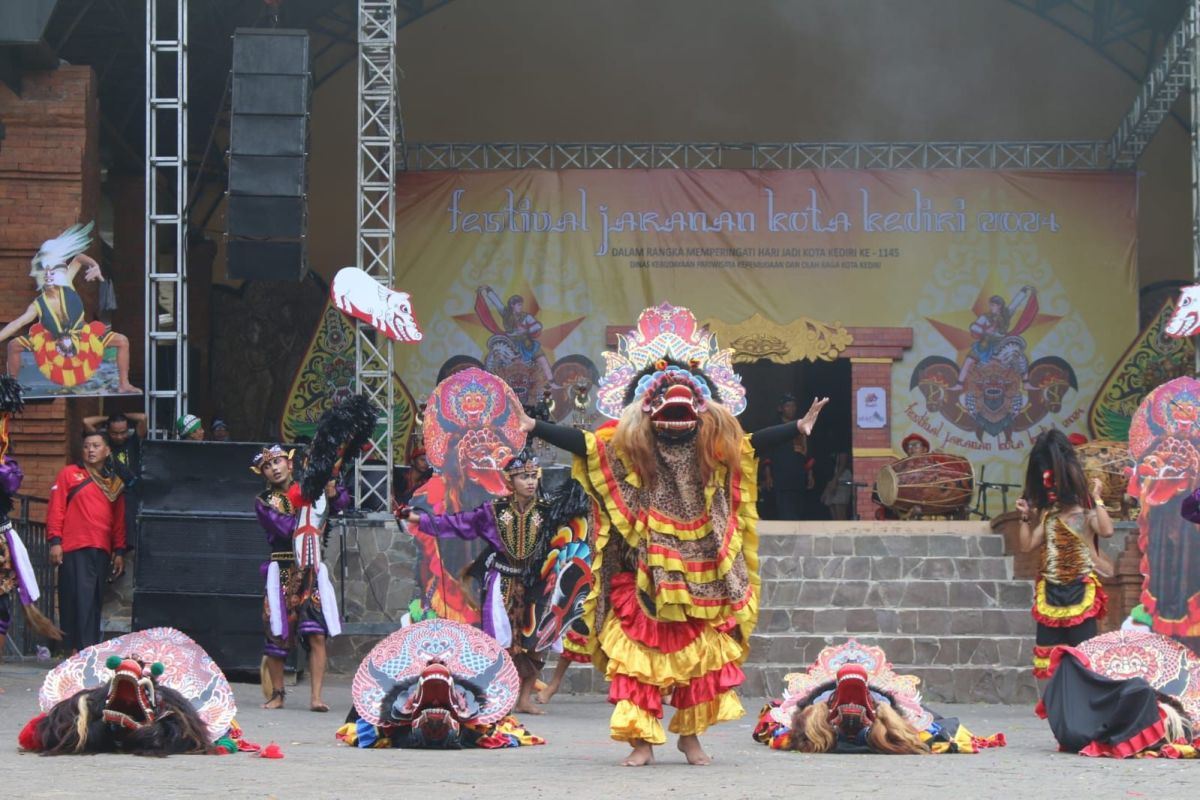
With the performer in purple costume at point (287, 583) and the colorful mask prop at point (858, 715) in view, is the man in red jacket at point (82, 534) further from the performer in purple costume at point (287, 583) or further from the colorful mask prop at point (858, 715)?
the colorful mask prop at point (858, 715)

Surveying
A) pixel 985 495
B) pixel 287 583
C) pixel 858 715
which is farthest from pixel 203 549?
pixel 985 495

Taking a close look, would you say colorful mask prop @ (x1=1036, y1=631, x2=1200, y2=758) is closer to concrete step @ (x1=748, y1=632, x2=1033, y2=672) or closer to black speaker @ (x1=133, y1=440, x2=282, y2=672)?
concrete step @ (x1=748, y1=632, x2=1033, y2=672)

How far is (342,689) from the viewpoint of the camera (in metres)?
12.6

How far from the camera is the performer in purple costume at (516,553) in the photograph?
35.9 feet

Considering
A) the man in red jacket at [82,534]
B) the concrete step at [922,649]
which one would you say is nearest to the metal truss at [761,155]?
the concrete step at [922,649]

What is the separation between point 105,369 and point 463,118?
710 centimetres

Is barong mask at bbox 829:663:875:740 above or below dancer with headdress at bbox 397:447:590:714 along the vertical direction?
below

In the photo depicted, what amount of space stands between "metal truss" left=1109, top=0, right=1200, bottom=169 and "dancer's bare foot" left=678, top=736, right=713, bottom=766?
11372 millimetres

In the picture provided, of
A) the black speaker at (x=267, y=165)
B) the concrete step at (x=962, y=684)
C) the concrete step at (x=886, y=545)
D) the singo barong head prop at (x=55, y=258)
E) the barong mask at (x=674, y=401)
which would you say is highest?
the black speaker at (x=267, y=165)

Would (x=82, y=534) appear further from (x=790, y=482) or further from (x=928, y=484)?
(x=928, y=484)

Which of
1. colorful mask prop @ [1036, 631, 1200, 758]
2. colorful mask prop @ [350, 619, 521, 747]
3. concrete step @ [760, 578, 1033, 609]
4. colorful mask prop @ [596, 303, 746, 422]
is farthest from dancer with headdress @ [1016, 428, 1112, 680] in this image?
concrete step @ [760, 578, 1033, 609]

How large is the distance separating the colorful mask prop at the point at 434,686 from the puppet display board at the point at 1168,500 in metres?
5.20

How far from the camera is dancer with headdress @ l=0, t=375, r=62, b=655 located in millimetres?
10797

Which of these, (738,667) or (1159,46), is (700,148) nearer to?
(1159,46)
